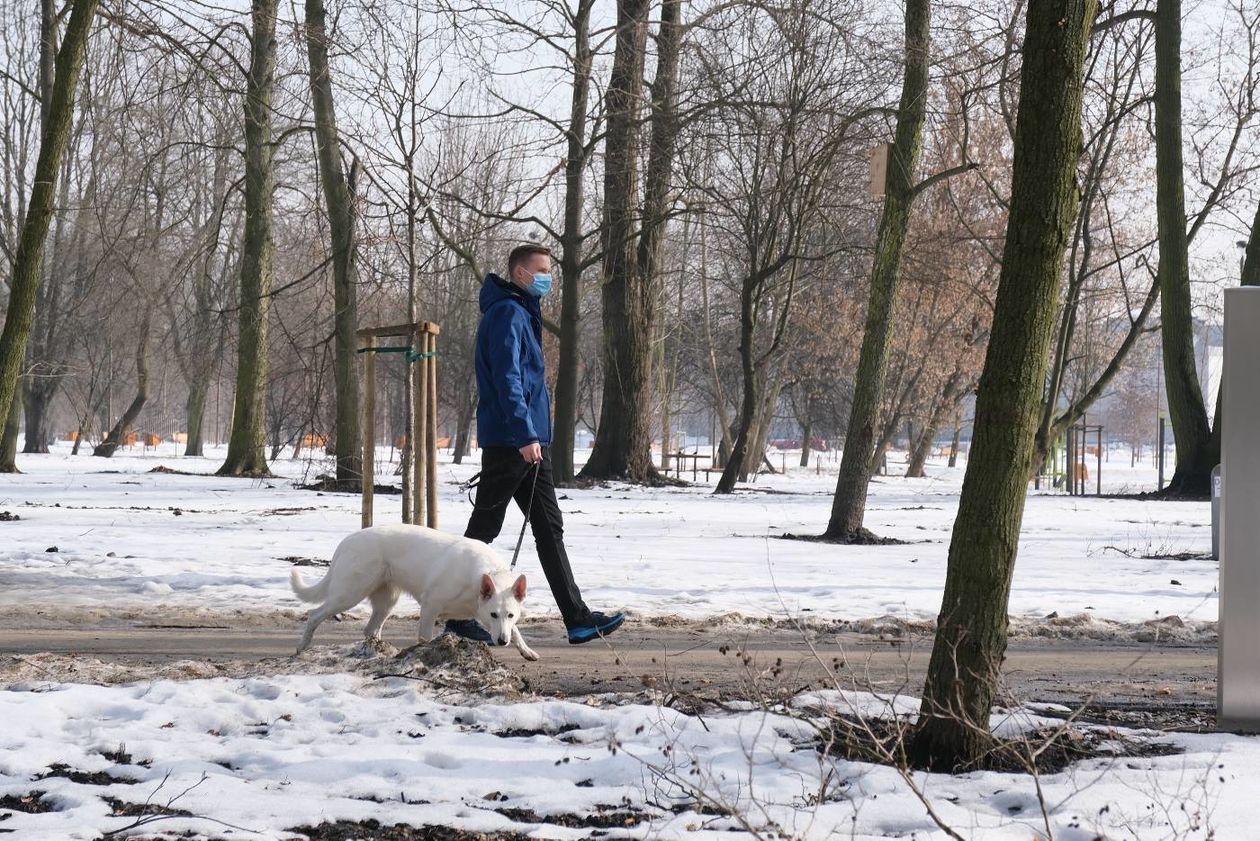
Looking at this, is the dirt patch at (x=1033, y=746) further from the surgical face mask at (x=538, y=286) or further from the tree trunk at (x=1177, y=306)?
the tree trunk at (x=1177, y=306)

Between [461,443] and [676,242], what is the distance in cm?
1477

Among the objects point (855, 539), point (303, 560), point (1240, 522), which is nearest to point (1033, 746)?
point (1240, 522)

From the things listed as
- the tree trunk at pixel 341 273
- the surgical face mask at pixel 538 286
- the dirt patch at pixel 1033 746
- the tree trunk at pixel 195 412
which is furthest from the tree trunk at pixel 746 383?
the tree trunk at pixel 195 412

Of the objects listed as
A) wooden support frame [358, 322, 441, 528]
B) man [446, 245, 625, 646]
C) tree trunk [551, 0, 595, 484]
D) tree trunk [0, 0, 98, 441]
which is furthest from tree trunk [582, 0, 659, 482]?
man [446, 245, 625, 646]

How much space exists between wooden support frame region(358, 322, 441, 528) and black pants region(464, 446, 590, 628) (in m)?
3.21

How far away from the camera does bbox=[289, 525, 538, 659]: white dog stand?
287 inches

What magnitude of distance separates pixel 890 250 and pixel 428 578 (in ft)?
29.9

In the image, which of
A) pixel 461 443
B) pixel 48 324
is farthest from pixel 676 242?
pixel 48 324

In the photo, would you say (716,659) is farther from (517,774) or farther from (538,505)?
(517,774)

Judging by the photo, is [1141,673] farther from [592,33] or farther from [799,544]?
[592,33]

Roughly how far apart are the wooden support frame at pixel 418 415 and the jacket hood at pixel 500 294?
2973 millimetres

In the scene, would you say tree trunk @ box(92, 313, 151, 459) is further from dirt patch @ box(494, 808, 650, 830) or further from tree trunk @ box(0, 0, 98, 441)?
dirt patch @ box(494, 808, 650, 830)

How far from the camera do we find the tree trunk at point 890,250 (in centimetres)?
1485

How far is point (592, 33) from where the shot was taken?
20.6 meters
